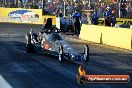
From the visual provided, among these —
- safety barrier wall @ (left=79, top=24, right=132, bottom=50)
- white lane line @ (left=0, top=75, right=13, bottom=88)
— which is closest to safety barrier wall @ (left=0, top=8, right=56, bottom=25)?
safety barrier wall @ (left=79, top=24, right=132, bottom=50)

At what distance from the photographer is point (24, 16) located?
51719 millimetres

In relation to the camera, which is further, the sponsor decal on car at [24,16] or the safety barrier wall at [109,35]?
the sponsor decal on car at [24,16]

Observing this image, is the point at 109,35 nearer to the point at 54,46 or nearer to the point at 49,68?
the point at 54,46

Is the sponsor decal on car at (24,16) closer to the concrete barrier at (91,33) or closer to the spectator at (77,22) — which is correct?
the spectator at (77,22)

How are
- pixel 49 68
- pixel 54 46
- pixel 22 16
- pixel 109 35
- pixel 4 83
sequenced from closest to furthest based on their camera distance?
pixel 4 83, pixel 49 68, pixel 54 46, pixel 109 35, pixel 22 16

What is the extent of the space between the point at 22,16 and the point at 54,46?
34.1 meters

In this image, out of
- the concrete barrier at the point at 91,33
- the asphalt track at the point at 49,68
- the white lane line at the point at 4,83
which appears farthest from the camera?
the concrete barrier at the point at 91,33

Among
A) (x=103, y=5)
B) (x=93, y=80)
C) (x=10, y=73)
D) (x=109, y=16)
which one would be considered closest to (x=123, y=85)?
(x=93, y=80)

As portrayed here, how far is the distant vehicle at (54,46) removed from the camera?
1691 centimetres

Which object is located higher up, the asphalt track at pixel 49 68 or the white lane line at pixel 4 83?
the white lane line at pixel 4 83

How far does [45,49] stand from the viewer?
746 inches

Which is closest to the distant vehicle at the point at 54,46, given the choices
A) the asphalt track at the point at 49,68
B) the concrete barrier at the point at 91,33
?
the asphalt track at the point at 49,68

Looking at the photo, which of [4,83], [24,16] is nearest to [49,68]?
[4,83]

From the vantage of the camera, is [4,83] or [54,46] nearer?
[4,83]
